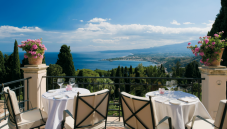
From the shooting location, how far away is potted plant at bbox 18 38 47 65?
12.7 ft

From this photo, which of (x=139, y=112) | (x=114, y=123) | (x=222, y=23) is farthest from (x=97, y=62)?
(x=139, y=112)

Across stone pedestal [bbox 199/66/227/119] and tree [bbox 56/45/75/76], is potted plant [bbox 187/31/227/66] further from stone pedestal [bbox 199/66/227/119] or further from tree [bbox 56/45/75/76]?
tree [bbox 56/45/75/76]

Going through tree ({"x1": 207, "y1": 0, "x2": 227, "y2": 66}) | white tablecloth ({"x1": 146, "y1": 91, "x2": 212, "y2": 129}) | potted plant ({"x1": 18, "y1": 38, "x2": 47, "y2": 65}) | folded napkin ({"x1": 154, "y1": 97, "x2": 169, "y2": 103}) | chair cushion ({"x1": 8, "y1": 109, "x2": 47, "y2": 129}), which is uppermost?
tree ({"x1": 207, "y1": 0, "x2": 227, "y2": 66})

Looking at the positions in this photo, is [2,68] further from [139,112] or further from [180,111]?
[180,111]

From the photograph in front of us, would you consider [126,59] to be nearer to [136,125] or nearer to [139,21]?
[139,21]

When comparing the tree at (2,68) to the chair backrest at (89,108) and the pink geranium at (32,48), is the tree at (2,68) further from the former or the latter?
the chair backrest at (89,108)

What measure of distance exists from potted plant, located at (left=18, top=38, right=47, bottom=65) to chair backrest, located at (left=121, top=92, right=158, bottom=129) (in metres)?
2.98

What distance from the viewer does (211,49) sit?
3.34m

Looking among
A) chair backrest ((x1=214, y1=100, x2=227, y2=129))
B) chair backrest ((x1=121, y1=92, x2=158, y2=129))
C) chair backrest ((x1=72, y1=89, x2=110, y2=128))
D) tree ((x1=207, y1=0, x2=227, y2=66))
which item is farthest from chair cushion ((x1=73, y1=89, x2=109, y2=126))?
tree ((x1=207, y1=0, x2=227, y2=66))

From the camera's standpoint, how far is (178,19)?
7688 cm

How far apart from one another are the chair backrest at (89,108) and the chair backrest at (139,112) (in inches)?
14.8

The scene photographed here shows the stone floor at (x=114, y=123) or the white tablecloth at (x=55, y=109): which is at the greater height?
the white tablecloth at (x=55, y=109)

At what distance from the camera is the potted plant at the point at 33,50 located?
3.87 meters

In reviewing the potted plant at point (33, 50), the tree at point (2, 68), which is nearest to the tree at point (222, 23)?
the potted plant at point (33, 50)
